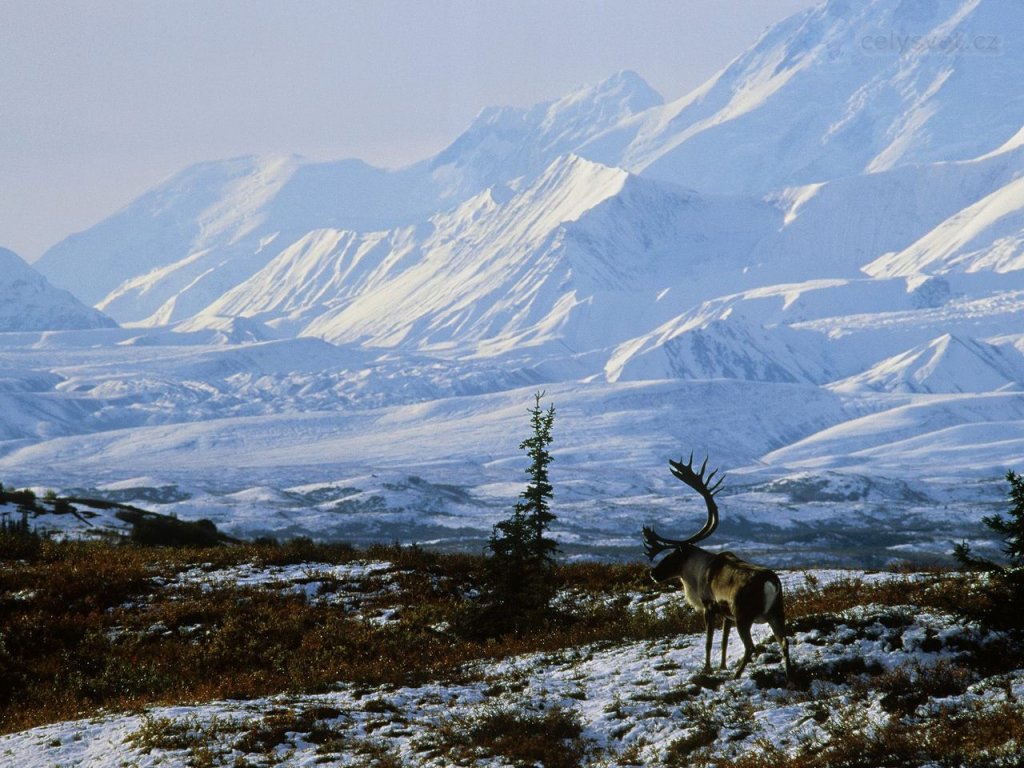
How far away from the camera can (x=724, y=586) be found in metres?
16.6

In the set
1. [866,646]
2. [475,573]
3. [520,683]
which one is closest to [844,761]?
[866,646]

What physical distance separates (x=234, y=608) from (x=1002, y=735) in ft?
51.5

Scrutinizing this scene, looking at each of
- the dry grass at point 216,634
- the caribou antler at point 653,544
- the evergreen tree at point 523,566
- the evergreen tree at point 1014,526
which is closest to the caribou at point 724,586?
the caribou antler at point 653,544

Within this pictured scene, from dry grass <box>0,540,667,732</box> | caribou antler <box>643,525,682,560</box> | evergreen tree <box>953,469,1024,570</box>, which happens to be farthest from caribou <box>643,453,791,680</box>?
dry grass <box>0,540,667,732</box>

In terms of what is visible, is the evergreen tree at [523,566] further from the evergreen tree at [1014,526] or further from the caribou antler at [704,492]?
the evergreen tree at [1014,526]

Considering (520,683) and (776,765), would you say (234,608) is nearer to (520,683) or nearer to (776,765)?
(520,683)

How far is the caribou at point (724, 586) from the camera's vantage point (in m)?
15.9

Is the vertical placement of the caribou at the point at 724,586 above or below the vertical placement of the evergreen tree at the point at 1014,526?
below

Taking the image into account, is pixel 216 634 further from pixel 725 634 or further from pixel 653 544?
pixel 725 634

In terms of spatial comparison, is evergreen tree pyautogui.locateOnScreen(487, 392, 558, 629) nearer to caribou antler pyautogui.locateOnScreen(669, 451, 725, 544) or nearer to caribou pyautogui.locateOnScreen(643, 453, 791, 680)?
caribou antler pyautogui.locateOnScreen(669, 451, 725, 544)

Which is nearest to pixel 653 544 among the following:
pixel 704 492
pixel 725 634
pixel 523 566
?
pixel 704 492

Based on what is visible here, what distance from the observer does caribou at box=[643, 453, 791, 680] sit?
15.9 metres

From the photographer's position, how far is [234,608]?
2475cm

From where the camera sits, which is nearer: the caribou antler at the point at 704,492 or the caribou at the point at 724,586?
the caribou at the point at 724,586
